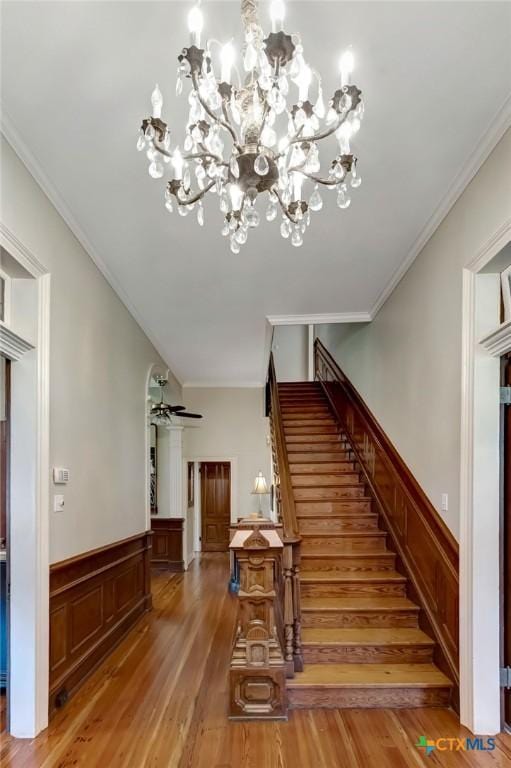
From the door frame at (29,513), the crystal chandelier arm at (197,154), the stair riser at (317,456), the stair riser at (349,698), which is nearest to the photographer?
the crystal chandelier arm at (197,154)

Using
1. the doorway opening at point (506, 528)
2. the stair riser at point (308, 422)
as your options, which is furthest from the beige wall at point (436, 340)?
the stair riser at point (308, 422)

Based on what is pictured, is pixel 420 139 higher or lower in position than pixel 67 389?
higher

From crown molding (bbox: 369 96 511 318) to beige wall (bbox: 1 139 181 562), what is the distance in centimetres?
245

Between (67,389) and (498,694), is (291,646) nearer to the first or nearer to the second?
(498,694)

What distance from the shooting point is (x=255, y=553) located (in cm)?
341

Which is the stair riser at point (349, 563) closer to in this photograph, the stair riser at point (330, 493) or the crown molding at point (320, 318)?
the stair riser at point (330, 493)

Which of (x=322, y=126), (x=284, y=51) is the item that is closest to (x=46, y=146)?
(x=322, y=126)

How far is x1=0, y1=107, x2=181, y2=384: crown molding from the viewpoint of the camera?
2.63 meters

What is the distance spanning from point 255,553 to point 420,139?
8.50ft

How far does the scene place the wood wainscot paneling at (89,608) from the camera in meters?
3.32

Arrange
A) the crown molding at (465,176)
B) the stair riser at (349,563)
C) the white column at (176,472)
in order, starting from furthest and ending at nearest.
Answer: the white column at (176,472)
the stair riser at (349,563)
the crown molding at (465,176)

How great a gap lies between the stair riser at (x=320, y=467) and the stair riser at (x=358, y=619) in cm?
234

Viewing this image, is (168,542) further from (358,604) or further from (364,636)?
(364,636)

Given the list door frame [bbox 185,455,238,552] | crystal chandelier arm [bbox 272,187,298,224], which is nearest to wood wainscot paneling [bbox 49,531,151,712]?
crystal chandelier arm [bbox 272,187,298,224]
